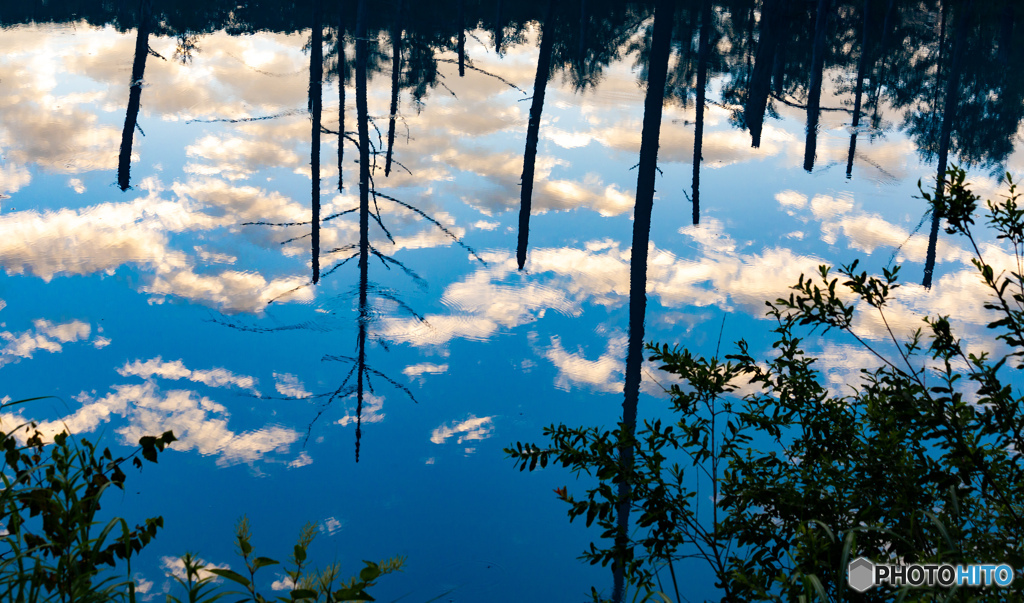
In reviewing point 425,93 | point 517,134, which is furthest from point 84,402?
point 425,93

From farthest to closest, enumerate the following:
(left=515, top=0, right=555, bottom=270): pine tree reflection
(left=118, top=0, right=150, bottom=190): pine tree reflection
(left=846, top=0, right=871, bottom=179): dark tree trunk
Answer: (left=846, top=0, right=871, bottom=179): dark tree trunk → (left=118, top=0, right=150, bottom=190): pine tree reflection → (left=515, top=0, right=555, bottom=270): pine tree reflection

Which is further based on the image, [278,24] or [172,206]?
[278,24]

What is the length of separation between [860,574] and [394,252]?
13.0 metres

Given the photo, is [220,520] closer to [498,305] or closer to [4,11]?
[498,305]

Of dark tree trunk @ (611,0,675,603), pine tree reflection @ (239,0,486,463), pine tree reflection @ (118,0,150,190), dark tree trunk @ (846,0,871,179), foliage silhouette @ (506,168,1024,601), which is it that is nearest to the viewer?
foliage silhouette @ (506,168,1024,601)

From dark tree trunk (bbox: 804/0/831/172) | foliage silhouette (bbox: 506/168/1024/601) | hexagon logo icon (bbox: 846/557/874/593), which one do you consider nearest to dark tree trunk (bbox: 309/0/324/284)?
foliage silhouette (bbox: 506/168/1024/601)

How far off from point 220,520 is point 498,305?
6.52m

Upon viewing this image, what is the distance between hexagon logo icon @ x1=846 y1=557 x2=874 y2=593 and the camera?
384cm

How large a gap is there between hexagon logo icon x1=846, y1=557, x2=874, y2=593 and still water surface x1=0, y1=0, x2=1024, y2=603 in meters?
4.30

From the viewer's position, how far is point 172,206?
58.7 feet

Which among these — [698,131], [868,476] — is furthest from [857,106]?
[868,476]

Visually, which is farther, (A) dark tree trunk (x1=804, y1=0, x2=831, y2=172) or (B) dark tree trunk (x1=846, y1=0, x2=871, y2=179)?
(A) dark tree trunk (x1=804, y1=0, x2=831, y2=172)

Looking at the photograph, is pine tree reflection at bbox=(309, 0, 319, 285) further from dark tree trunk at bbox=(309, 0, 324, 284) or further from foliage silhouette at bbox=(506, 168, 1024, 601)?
foliage silhouette at bbox=(506, 168, 1024, 601)

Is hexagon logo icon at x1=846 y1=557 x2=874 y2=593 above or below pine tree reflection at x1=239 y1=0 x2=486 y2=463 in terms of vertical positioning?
above
